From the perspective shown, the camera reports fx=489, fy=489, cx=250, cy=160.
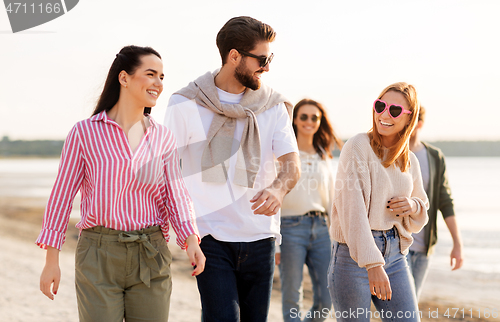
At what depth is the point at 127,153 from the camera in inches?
102

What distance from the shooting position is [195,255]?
104 inches

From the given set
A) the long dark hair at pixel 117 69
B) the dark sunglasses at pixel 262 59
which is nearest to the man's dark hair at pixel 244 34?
the dark sunglasses at pixel 262 59

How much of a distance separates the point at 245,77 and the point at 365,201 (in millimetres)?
1115

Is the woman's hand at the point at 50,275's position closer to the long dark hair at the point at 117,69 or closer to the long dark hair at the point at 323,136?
the long dark hair at the point at 117,69

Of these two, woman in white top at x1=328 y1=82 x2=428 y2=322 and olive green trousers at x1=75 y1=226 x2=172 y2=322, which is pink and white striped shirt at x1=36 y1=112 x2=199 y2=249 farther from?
woman in white top at x1=328 y1=82 x2=428 y2=322

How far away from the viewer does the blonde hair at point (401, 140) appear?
3.11 metres

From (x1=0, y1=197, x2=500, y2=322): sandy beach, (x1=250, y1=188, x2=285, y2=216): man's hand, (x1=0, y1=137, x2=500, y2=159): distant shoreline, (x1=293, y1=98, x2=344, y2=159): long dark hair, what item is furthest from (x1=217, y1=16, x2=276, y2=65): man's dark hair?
(x1=0, y1=137, x2=500, y2=159): distant shoreline

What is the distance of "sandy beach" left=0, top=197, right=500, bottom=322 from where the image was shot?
6203mm

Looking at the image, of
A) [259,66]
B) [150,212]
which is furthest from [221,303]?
[259,66]

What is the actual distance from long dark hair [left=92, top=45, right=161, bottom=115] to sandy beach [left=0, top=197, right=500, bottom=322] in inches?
157

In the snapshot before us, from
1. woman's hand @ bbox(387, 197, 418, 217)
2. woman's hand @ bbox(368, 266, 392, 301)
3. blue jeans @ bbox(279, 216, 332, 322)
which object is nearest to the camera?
woman's hand @ bbox(368, 266, 392, 301)

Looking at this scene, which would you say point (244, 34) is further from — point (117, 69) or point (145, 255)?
point (145, 255)

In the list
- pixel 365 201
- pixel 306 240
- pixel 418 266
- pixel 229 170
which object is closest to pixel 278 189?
pixel 229 170

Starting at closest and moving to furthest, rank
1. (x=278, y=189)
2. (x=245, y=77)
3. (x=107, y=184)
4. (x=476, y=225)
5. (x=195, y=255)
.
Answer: (x=107, y=184) → (x=195, y=255) → (x=278, y=189) → (x=245, y=77) → (x=476, y=225)
